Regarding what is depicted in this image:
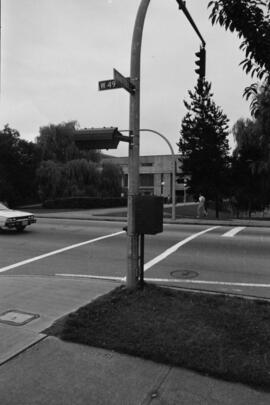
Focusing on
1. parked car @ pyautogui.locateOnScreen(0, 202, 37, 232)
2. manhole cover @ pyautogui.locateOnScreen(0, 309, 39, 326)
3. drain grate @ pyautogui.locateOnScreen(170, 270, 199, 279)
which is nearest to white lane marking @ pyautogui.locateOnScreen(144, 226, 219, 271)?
drain grate @ pyautogui.locateOnScreen(170, 270, 199, 279)

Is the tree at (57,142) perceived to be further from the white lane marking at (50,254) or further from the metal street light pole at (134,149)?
the metal street light pole at (134,149)

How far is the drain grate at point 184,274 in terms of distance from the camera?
7.80 meters

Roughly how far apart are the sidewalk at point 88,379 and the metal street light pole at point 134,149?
6.13 ft

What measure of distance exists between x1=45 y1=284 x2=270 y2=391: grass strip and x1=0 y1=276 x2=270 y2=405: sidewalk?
141 mm

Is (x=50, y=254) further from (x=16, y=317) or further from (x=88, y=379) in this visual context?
(x=88, y=379)

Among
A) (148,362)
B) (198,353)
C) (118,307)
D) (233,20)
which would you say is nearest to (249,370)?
(198,353)

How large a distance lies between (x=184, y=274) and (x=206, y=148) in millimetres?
21293

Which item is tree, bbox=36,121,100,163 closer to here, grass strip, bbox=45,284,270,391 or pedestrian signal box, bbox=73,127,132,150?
pedestrian signal box, bbox=73,127,132,150

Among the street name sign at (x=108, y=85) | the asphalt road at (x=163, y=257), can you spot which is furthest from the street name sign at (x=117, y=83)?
the asphalt road at (x=163, y=257)

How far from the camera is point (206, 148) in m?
28.0

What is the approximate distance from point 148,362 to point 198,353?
1.75 ft

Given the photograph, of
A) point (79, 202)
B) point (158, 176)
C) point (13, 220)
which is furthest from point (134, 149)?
point (158, 176)

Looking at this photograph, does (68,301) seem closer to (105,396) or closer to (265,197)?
(105,396)

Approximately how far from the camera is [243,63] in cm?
399
